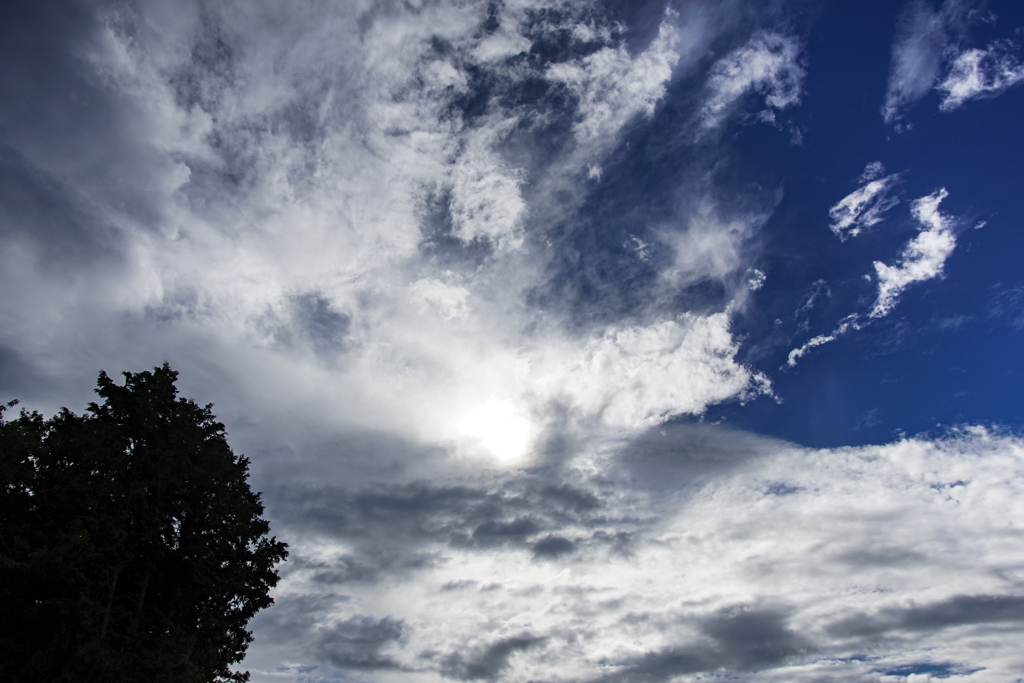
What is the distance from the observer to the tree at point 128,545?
23.5 metres

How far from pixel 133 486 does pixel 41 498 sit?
415cm

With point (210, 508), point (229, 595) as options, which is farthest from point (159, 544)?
point (229, 595)

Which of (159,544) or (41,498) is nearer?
(41,498)

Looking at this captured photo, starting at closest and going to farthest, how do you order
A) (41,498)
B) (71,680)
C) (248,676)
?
1. (71,680)
2. (41,498)
3. (248,676)

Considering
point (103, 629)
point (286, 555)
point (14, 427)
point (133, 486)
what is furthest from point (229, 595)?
point (14, 427)

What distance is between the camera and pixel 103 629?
934 inches

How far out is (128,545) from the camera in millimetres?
26484

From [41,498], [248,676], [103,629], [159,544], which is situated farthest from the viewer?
[248,676]

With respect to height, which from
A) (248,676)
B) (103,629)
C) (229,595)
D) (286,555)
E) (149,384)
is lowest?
(248,676)

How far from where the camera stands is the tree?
23.5 metres

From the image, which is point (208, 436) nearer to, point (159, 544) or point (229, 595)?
point (159, 544)

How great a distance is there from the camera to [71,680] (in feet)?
72.5

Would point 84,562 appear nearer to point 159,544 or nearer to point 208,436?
point 159,544

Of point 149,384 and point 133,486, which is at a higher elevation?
point 149,384
